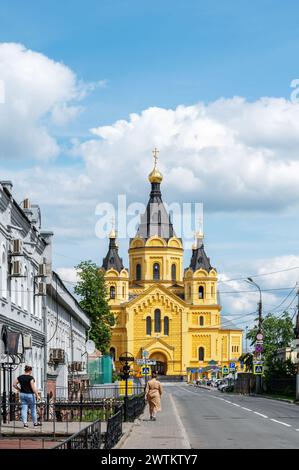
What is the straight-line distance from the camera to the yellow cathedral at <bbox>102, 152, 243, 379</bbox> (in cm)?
14038

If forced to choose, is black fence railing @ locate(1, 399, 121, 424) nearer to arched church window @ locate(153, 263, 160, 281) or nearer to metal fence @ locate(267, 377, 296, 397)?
metal fence @ locate(267, 377, 296, 397)

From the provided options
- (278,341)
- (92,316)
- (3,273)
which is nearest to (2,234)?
(3,273)

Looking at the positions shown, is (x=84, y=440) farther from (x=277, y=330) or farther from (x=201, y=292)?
(x=201, y=292)

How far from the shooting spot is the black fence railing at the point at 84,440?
1136 centimetres

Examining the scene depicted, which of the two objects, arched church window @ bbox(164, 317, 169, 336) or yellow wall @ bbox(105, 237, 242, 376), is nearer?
yellow wall @ bbox(105, 237, 242, 376)

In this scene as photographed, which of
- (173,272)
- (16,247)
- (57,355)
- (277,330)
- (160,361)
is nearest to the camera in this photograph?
(16,247)

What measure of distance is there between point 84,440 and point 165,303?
128574 millimetres

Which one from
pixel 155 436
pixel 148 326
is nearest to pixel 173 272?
pixel 148 326

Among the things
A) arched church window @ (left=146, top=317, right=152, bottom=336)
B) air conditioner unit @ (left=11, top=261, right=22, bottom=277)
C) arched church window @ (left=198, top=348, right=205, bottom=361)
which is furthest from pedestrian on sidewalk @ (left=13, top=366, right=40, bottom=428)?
arched church window @ (left=198, top=348, right=205, bottom=361)

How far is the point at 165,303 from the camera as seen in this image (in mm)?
141625

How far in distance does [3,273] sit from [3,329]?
2004 millimetres

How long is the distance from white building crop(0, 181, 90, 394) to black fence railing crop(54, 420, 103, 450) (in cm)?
1189

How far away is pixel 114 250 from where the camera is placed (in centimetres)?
15400
